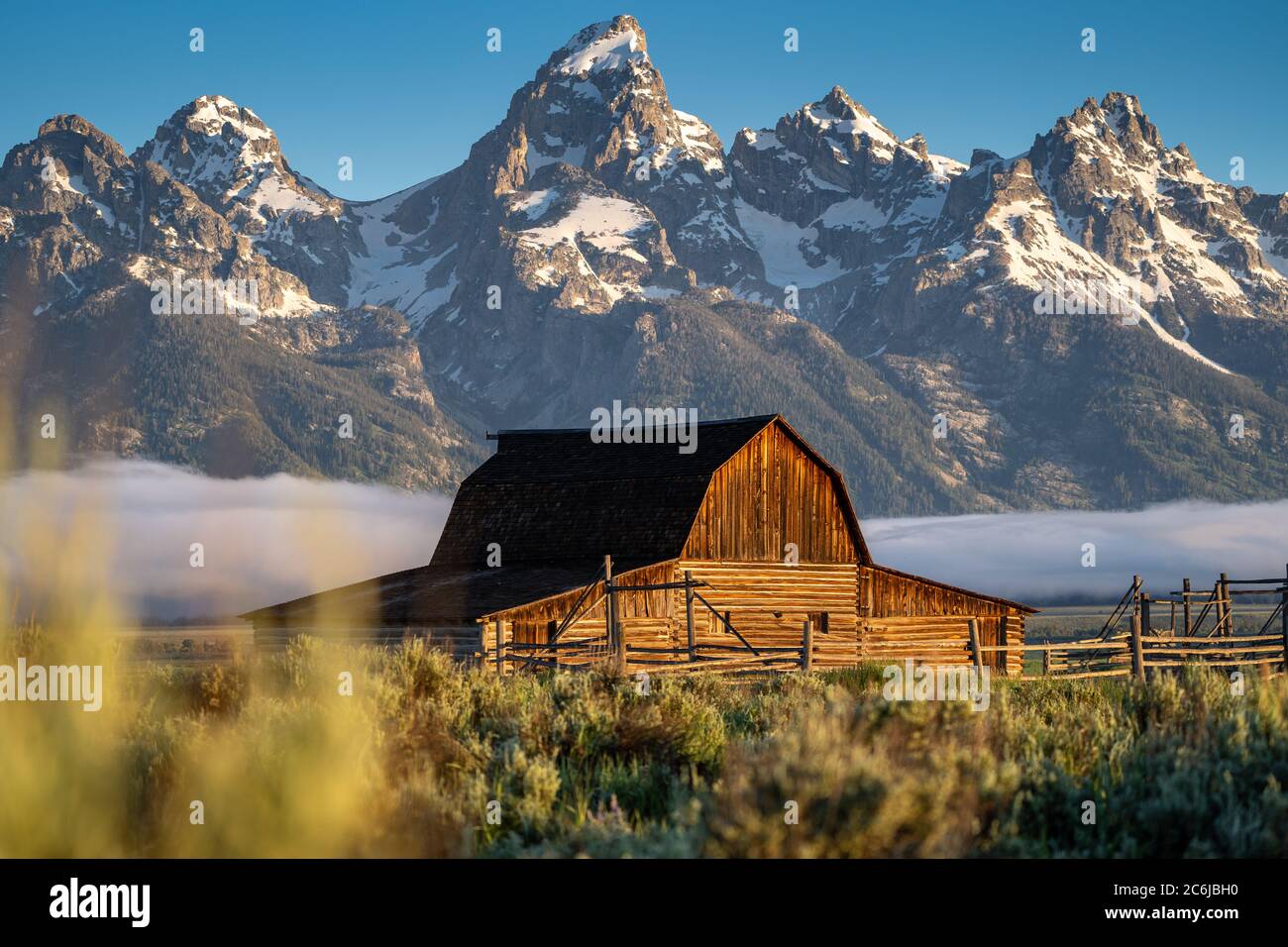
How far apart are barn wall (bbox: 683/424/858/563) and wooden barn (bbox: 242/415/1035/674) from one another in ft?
0.15

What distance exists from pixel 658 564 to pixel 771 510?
4933 mm

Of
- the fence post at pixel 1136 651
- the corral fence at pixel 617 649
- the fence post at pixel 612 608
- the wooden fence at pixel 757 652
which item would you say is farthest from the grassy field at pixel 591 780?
the fence post at pixel 1136 651

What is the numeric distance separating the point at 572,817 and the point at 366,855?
2007 millimetres

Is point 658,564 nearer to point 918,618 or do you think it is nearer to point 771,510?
point 771,510

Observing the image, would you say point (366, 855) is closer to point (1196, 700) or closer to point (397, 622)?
point (1196, 700)

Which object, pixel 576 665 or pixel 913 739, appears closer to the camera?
pixel 913 739

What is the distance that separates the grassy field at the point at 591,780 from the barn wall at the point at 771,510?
2491 cm

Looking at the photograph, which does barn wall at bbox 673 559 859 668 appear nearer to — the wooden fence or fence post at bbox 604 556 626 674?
the wooden fence

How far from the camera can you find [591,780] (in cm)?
1183

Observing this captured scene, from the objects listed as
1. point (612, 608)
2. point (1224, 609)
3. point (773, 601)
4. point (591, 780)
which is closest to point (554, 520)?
point (773, 601)
